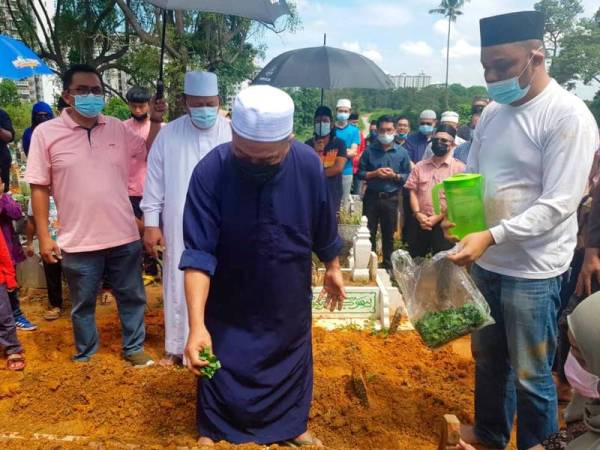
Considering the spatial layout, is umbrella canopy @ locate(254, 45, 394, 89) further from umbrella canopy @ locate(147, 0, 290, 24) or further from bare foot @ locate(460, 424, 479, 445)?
bare foot @ locate(460, 424, 479, 445)

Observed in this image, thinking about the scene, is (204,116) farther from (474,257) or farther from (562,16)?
(562,16)

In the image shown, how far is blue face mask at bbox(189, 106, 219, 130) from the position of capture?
11.7ft

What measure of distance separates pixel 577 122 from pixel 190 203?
5.73 feet

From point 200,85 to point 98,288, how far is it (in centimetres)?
166

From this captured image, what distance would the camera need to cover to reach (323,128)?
656 centimetres

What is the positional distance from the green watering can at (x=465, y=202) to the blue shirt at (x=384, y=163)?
13.0ft

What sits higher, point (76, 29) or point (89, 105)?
point (76, 29)

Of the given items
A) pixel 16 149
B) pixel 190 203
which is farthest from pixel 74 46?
pixel 190 203

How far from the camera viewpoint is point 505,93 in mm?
2395

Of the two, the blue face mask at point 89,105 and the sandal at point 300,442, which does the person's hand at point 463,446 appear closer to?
the sandal at point 300,442

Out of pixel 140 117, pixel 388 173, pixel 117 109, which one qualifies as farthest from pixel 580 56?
pixel 140 117

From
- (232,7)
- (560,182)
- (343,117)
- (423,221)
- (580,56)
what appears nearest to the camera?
(560,182)

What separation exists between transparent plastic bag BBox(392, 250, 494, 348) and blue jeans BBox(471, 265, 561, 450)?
16 centimetres

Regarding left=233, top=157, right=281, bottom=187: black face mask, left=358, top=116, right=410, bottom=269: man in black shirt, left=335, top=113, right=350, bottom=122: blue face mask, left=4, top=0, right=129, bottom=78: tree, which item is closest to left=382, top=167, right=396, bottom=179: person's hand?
left=358, top=116, right=410, bottom=269: man in black shirt
